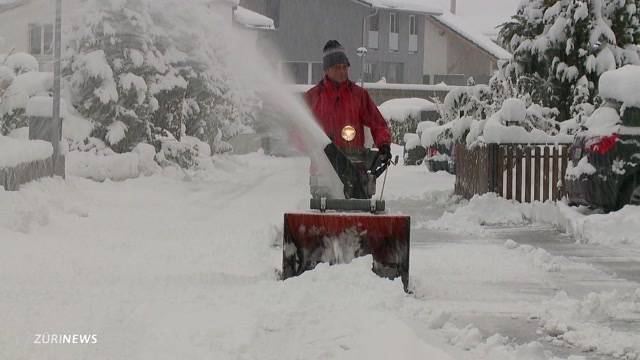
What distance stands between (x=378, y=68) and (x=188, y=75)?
35.0 meters

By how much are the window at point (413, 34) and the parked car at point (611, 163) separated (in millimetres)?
46641

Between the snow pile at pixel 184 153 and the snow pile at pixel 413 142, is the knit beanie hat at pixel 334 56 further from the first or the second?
the snow pile at pixel 413 142

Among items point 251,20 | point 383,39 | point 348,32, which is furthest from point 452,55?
point 251,20

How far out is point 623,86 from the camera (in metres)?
11.7

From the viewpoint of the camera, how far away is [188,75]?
22781mm

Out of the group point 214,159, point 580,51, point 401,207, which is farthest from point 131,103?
point 580,51

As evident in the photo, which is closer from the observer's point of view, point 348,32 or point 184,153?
point 184,153

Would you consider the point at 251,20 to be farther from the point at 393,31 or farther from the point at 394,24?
the point at 394,24

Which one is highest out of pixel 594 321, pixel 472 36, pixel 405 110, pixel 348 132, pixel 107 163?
pixel 472 36

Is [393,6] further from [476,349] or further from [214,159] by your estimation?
[476,349]

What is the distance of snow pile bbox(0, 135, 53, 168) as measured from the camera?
11.8m

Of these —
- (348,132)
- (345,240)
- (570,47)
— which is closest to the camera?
(345,240)

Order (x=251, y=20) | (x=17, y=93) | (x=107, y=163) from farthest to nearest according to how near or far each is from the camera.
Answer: (x=251, y=20)
(x=17, y=93)
(x=107, y=163)

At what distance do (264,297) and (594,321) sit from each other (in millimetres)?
2181
